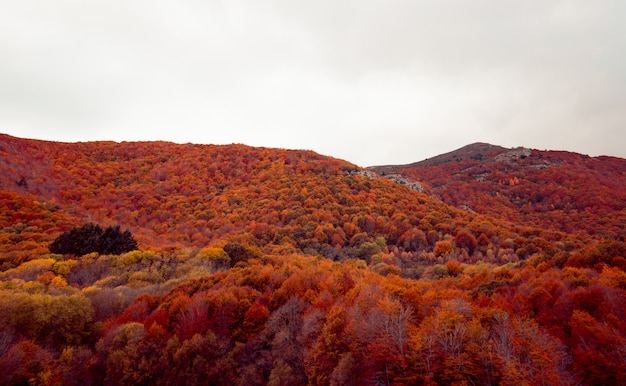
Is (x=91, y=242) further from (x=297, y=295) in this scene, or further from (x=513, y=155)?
(x=513, y=155)

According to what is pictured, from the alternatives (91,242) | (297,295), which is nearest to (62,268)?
(91,242)

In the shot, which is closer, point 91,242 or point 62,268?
point 62,268

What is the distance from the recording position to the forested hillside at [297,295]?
506 inches

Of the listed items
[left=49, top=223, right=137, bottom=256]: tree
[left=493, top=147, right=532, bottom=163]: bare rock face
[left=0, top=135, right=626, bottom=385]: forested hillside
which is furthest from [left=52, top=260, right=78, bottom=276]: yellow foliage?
[left=493, top=147, right=532, bottom=163]: bare rock face

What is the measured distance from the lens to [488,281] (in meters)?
20.6

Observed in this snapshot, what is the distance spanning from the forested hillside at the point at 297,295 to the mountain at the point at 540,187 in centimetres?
505

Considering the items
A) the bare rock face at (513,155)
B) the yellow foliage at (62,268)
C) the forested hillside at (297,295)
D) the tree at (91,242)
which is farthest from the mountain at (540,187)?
the yellow foliage at (62,268)

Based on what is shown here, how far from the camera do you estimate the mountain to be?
192 feet

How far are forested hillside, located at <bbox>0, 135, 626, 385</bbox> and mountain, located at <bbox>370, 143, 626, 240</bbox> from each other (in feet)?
16.6

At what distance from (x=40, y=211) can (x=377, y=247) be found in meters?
41.1

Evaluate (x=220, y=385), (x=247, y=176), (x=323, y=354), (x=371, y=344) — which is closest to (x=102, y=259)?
(x=220, y=385)

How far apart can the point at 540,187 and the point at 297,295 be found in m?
78.7

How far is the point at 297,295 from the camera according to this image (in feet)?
65.7

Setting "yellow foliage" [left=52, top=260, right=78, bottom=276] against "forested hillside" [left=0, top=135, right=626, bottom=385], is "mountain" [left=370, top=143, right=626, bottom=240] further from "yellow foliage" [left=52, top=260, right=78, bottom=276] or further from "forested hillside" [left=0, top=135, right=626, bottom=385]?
"yellow foliage" [left=52, top=260, right=78, bottom=276]
